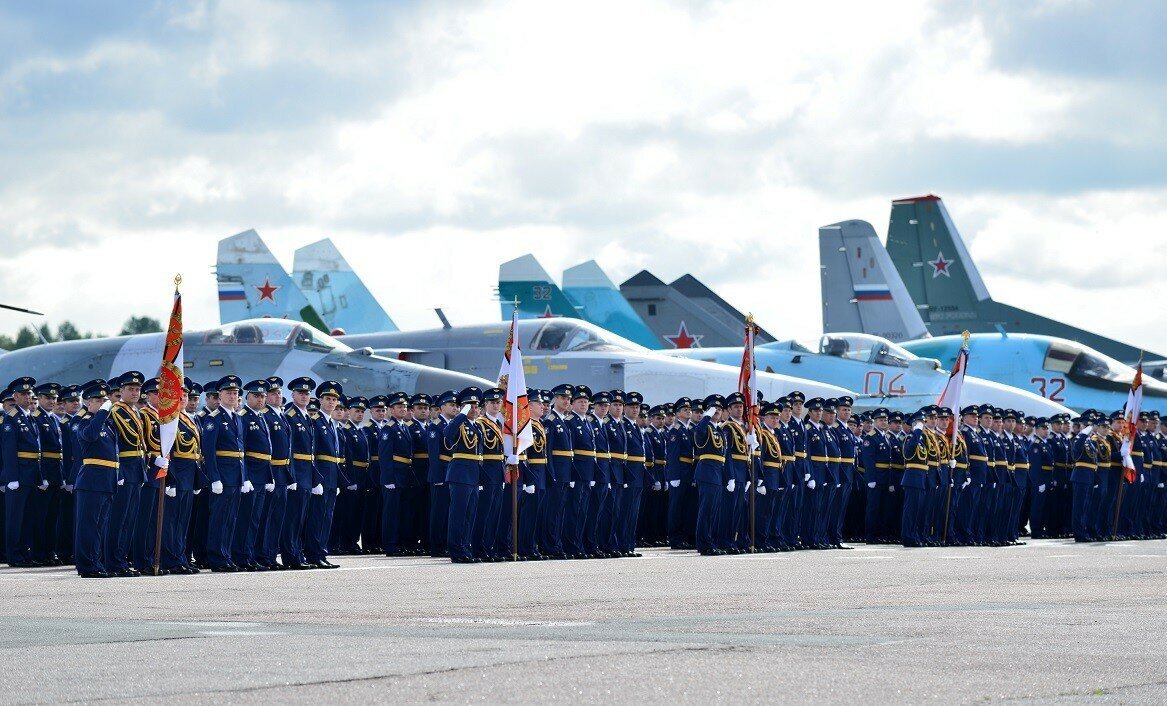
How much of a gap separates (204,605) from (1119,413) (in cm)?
1641

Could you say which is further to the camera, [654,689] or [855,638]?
[855,638]

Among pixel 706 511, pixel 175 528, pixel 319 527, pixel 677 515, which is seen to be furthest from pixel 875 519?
pixel 175 528

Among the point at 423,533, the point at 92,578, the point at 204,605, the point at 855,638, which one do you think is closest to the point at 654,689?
the point at 855,638

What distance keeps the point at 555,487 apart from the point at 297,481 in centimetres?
295

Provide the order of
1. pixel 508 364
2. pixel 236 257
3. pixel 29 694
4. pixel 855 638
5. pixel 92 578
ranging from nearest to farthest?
pixel 29 694 < pixel 855 638 < pixel 92 578 < pixel 508 364 < pixel 236 257

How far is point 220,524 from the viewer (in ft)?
45.1

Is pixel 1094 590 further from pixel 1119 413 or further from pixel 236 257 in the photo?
pixel 236 257

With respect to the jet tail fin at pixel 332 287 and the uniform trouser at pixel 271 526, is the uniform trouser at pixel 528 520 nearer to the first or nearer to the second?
the uniform trouser at pixel 271 526

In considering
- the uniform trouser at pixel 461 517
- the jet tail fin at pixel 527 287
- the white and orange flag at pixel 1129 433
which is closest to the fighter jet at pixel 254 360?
the uniform trouser at pixel 461 517

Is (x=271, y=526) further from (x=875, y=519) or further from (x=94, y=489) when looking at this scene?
(x=875, y=519)

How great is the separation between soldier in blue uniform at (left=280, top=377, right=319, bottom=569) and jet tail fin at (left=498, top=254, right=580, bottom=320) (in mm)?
17263

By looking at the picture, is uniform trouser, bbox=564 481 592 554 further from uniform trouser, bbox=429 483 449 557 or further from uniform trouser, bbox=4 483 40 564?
uniform trouser, bbox=4 483 40 564

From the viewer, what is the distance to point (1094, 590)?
11.7m

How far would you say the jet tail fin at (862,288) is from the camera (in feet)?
116
